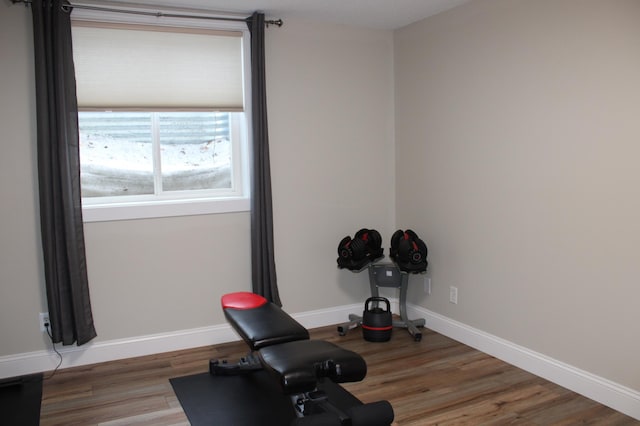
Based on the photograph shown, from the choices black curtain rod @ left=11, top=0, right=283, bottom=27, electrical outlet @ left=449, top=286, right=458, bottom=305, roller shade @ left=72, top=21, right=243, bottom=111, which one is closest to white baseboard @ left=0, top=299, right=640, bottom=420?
electrical outlet @ left=449, top=286, right=458, bottom=305

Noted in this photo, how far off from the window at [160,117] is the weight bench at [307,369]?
1317 millimetres

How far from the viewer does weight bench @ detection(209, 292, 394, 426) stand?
2.32 m

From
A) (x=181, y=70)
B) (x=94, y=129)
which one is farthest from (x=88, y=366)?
(x=181, y=70)

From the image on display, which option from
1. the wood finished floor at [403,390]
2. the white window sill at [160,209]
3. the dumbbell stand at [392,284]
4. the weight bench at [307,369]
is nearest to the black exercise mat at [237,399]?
the wood finished floor at [403,390]

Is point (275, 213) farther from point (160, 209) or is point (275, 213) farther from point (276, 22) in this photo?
point (276, 22)

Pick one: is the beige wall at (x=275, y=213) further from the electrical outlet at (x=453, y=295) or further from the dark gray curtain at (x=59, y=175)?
the electrical outlet at (x=453, y=295)

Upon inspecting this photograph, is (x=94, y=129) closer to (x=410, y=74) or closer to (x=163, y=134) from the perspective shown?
(x=163, y=134)

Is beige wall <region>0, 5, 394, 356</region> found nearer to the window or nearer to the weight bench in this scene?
the window

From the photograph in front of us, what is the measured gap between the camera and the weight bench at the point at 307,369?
2.32 metres

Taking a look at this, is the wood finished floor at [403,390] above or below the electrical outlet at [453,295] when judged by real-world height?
below

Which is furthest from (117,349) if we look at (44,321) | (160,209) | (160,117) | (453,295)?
(453,295)

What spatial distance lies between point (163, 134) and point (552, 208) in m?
2.47

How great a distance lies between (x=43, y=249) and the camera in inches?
132

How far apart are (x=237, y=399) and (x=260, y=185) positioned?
1.43 metres
